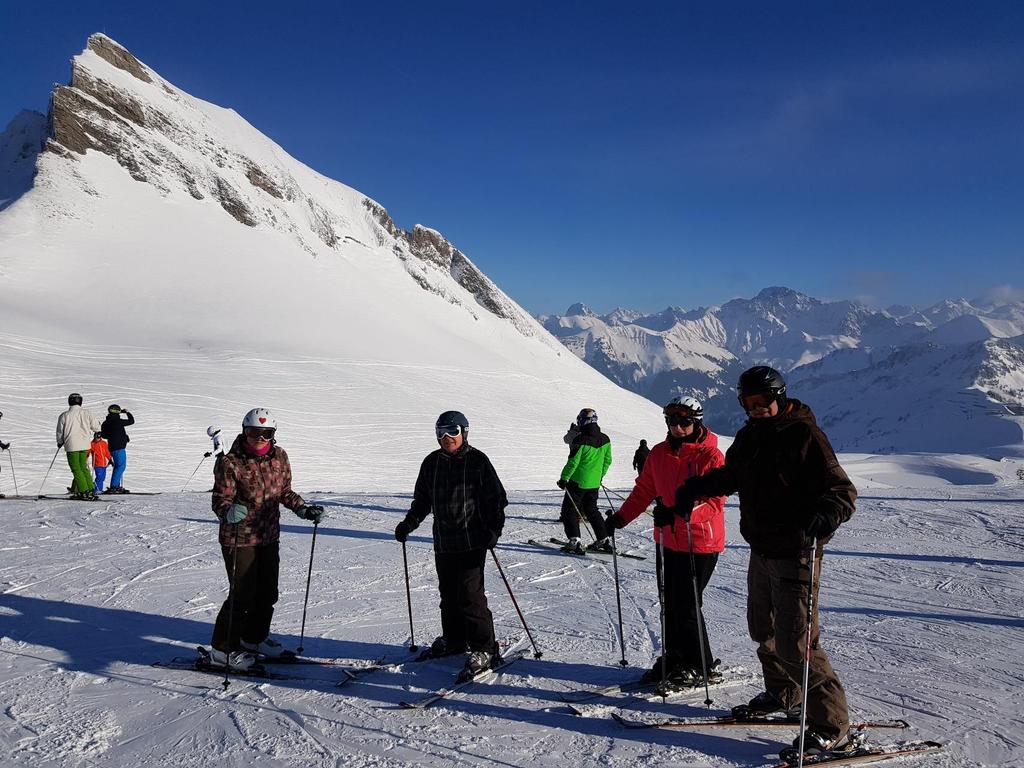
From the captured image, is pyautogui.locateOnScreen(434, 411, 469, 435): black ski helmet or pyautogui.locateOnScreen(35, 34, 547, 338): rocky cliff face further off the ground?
pyautogui.locateOnScreen(35, 34, 547, 338): rocky cliff face

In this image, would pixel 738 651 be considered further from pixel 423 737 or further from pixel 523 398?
pixel 523 398

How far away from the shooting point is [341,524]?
11883mm

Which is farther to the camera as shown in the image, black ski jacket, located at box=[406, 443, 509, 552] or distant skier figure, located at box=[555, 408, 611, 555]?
distant skier figure, located at box=[555, 408, 611, 555]

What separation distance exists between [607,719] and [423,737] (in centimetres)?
125

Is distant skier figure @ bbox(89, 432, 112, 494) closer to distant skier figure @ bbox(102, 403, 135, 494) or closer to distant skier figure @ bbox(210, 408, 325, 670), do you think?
distant skier figure @ bbox(102, 403, 135, 494)

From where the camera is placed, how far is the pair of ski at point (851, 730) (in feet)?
12.3

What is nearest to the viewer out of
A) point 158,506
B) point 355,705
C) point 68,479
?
point 355,705

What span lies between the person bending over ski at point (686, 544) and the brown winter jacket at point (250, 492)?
111 inches

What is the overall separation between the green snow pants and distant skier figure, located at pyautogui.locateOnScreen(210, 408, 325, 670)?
30.0 ft

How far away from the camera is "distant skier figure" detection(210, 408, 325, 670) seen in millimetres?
5113

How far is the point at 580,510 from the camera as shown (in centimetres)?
1002

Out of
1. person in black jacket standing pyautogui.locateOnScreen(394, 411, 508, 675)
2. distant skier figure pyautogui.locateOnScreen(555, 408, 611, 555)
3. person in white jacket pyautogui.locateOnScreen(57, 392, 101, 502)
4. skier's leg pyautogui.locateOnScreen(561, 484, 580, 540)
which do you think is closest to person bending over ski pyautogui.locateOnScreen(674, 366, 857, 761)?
person in black jacket standing pyautogui.locateOnScreen(394, 411, 508, 675)

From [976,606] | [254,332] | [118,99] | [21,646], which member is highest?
[118,99]

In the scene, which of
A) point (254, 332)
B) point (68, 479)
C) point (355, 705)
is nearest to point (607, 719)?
point (355, 705)
